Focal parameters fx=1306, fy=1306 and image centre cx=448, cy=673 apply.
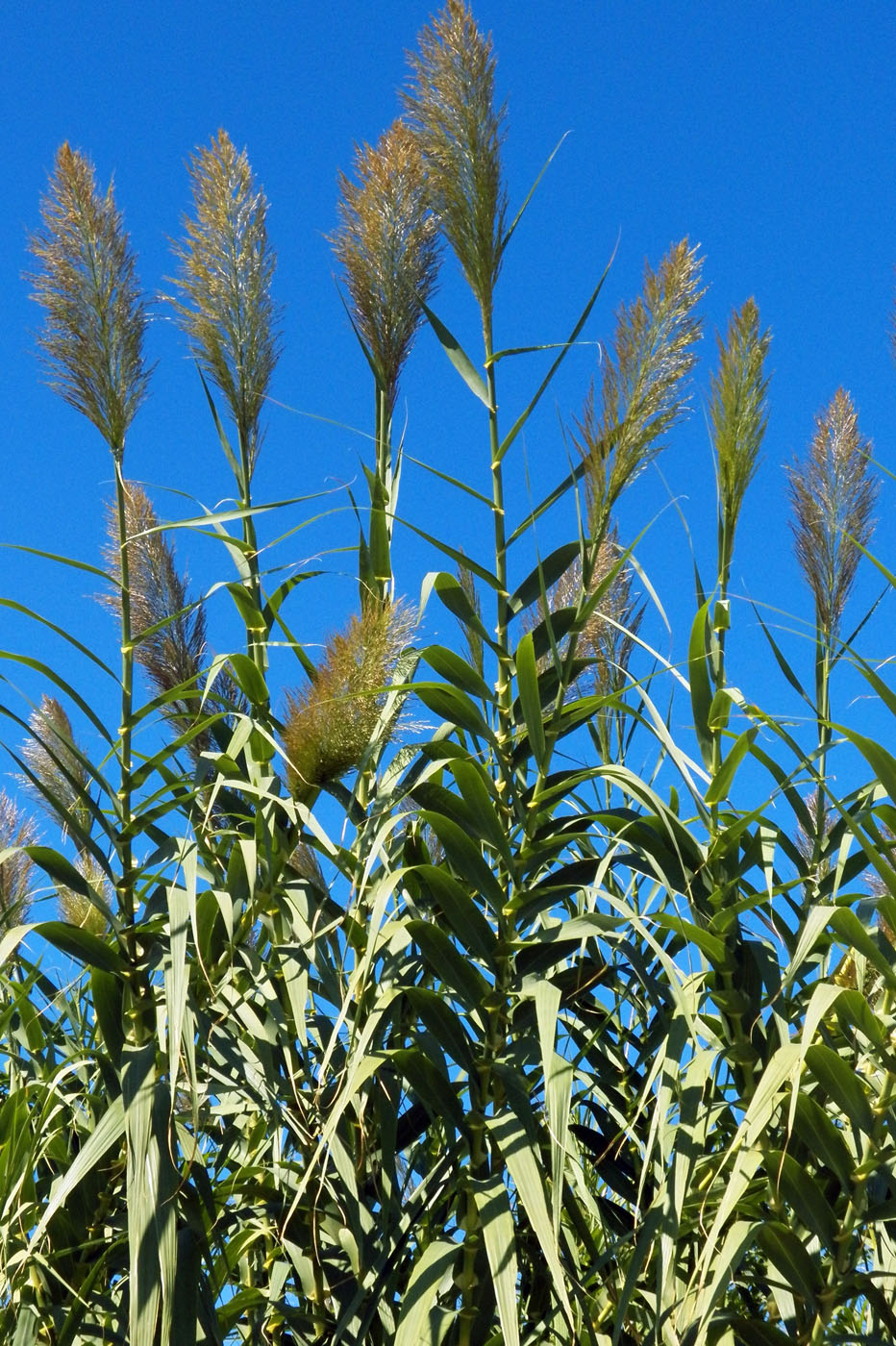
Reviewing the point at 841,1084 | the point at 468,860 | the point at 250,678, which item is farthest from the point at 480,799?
the point at 841,1084

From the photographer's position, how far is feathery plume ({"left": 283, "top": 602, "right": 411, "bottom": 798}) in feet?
4.64

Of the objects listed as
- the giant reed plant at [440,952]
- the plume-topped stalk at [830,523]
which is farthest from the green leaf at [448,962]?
the plume-topped stalk at [830,523]

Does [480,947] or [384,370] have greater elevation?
[384,370]

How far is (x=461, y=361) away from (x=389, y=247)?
0.62 feet

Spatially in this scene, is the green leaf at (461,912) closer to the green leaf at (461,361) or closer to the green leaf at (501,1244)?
the green leaf at (501,1244)

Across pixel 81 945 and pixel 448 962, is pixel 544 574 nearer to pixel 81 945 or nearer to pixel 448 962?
pixel 448 962

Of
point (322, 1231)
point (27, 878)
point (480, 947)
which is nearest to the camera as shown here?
point (480, 947)

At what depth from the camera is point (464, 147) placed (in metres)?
1.56

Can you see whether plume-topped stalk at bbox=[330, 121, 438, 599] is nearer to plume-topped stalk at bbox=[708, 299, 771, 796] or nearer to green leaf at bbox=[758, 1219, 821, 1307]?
plume-topped stalk at bbox=[708, 299, 771, 796]

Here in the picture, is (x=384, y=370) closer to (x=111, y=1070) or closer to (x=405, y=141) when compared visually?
(x=405, y=141)

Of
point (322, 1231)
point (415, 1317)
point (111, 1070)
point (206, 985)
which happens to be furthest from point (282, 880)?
point (415, 1317)

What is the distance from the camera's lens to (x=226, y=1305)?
1.54 meters

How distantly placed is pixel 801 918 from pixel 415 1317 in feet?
2.09

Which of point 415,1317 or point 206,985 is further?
point 206,985
